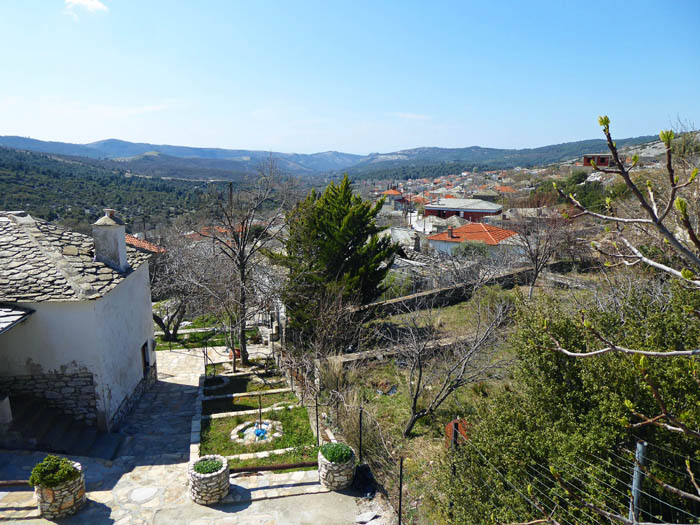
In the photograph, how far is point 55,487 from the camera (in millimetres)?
7035

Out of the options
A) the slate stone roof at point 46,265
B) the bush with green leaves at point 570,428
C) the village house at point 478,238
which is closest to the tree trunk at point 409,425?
the bush with green leaves at point 570,428

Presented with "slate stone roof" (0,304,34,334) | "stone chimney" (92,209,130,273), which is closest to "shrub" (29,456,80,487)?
"slate stone roof" (0,304,34,334)

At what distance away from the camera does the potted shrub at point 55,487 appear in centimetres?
701

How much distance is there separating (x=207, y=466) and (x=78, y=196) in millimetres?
61352

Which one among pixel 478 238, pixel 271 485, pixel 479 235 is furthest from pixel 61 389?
pixel 479 235

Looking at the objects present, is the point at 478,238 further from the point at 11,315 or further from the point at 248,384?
the point at 11,315

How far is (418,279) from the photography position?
24.0 meters

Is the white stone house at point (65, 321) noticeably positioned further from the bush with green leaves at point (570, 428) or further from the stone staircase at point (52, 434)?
the bush with green leaves at point (570, 428)

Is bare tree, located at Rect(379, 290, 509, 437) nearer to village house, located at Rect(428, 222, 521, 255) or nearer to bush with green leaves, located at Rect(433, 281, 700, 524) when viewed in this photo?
bush with green leaves, located at Rect(433, 281, 700, 524)

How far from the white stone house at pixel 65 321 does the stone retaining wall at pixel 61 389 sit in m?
0.02

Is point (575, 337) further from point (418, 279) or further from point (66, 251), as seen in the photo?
point (418, 279)

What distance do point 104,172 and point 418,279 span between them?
304 feet

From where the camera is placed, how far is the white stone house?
31.5ft

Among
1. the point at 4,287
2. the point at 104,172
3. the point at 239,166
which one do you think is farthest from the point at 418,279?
the point at 239,166
